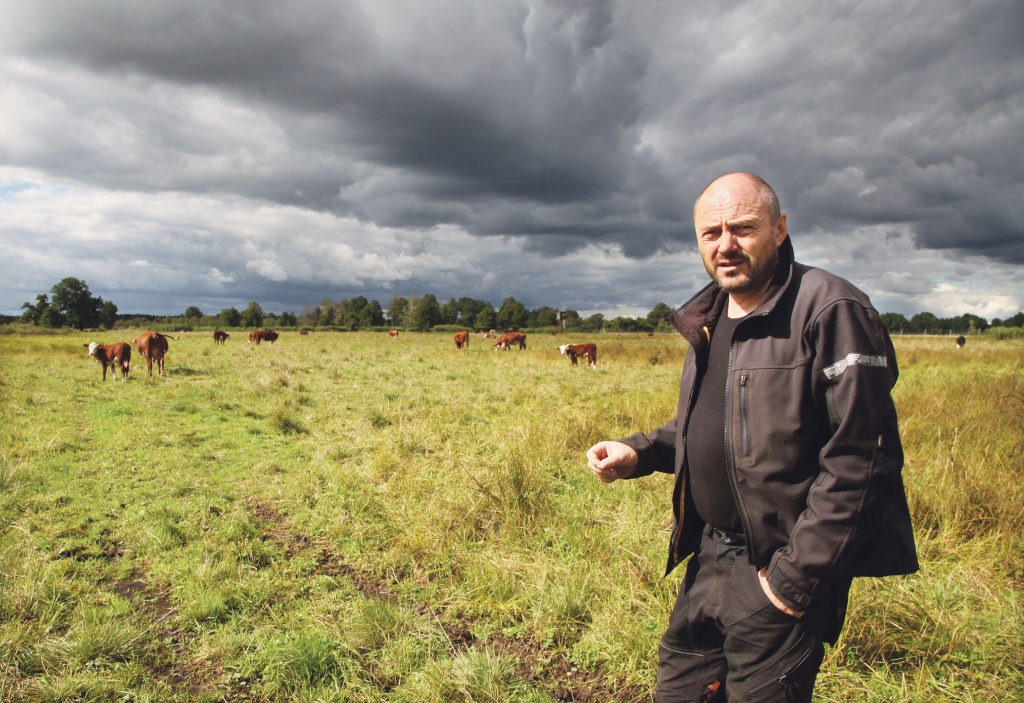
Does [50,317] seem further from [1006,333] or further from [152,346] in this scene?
[1006,333]

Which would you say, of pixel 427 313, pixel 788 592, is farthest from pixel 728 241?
pixel 427 313

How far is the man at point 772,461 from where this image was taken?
4.85 ft

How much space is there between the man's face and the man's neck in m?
0.04

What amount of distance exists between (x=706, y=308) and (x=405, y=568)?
3.31 meters

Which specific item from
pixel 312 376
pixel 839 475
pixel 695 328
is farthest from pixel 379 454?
pixel 312 376

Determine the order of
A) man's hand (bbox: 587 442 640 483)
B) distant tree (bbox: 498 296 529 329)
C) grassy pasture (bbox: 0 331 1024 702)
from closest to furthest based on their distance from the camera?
1. man's hand (bbox: 587 442 640 483)
2. grassy pasture (bbox: 0 331 1024 702)
3. distant tree (bbox: 498 296 529 329)

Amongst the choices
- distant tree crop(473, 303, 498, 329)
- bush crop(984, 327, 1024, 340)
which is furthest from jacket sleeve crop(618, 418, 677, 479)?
distant tree crop(473, 303, 498, 329)

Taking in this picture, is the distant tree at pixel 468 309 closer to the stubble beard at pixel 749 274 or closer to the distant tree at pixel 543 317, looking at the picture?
the distant tree at pixel 543 317

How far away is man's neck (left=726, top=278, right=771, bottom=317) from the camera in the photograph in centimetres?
194

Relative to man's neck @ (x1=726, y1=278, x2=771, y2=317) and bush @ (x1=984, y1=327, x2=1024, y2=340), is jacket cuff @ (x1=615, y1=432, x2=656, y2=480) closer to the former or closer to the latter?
man's neck @ (x1=726, y1=278, x2=771, y2=317)

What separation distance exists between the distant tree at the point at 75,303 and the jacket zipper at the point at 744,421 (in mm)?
97987

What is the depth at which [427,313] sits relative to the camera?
9538 centimetres

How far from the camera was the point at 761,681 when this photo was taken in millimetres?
1752

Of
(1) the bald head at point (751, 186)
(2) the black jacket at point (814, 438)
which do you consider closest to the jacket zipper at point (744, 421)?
(2) the black jacket at point (814, 438)
